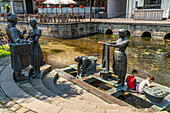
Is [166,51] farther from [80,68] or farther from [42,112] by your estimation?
[42,112]

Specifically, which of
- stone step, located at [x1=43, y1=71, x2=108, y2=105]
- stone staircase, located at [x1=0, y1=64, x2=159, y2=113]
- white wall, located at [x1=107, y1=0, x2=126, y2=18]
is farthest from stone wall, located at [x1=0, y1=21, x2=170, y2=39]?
stone step, located at [x1=43, y1=71, x2=108, y2=105]

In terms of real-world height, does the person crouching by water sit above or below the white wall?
below

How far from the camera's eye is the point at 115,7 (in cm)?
2491

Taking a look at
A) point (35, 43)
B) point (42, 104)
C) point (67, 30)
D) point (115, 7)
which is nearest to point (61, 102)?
point (42, 104)

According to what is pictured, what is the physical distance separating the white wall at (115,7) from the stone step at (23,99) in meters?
21.3

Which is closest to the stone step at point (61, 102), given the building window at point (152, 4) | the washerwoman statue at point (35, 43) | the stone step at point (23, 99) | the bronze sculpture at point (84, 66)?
the stone step at point (23, 99)

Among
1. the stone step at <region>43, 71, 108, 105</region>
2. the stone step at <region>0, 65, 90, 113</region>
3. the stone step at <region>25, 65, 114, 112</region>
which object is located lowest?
the stone step at <region>43, 71, 108, 105</region>

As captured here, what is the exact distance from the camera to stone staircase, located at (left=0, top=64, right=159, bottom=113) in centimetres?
322

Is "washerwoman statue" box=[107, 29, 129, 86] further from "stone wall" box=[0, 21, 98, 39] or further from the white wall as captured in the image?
the white wall

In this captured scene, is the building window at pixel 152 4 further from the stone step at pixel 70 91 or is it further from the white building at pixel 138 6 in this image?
the stone step at pixel 70 91

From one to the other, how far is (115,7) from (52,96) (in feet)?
77.7

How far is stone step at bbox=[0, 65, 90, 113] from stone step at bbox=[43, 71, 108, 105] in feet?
3.83

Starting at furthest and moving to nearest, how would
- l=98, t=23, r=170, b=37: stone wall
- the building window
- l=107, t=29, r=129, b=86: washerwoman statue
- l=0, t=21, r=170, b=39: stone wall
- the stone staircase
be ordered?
the building window → l=0, t=21, r=170, b=39: stone wall → l=98, t=23, r=170, b=37: stone wall → l=107, t=29, r=129, b=86: washerwoman statue → the stone staircase

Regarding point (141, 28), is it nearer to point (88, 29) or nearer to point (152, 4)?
point (152, 4)
